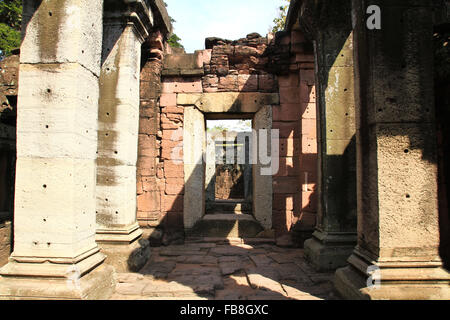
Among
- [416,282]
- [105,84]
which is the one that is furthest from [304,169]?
[105,84]

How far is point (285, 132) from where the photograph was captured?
19.4 feet

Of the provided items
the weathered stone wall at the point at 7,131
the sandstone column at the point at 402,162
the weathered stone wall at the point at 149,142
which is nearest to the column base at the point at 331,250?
the sandstone column at the point at 402,162

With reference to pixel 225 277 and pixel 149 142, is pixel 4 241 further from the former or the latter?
pixel 225 277

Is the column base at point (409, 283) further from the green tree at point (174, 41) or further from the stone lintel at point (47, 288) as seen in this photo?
the green tree at point (174, 41)

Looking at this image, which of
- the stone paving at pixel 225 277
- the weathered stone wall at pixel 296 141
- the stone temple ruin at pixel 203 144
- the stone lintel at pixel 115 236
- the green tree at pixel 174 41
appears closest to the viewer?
the stone temple ruin at pixel 203 144

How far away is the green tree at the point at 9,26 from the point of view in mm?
10273

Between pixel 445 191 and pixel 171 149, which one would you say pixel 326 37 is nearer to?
pixel 445 191

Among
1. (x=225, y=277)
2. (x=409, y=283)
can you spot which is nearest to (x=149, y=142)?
(x=225, y=277)

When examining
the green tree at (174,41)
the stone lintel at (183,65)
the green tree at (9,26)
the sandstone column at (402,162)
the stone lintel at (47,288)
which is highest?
the green tree at (174,41)

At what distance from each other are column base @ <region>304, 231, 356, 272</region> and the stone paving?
5.6 inches

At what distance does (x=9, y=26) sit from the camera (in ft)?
36.8

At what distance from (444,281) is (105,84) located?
15.9 ft

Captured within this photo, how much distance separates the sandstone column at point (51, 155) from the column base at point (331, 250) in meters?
2.98

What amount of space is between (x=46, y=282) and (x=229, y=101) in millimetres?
4632
